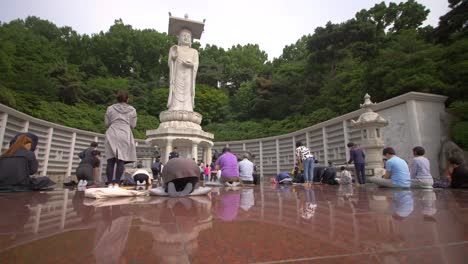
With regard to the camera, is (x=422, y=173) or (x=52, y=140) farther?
(x=52, y=140)

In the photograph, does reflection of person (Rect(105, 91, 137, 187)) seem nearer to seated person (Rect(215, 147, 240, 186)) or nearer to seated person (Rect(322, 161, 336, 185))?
seated person (Rect(215, 147, 240, 186))

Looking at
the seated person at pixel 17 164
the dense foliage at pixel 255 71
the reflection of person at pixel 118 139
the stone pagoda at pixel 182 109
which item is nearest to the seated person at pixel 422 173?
the dense foliage at pixel 255 71

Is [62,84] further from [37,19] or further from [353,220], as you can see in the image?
[353,220]

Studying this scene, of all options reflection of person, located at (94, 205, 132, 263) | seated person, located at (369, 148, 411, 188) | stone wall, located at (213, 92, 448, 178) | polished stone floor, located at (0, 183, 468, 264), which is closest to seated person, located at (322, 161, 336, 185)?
stone wall, located at (213, 92, 448, 178)

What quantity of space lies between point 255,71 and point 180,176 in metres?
30.9

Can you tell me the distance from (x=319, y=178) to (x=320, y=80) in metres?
12.9

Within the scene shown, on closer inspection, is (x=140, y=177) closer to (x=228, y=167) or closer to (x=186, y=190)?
(x=228, y=167)

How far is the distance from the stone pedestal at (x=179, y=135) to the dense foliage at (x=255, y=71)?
6103mm

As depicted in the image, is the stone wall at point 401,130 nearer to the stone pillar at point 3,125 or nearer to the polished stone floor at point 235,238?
the polished stone floor at point 235,238

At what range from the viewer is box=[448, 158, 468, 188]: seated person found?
5.41 meters

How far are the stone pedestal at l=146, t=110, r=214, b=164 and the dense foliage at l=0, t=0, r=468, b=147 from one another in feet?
20.0

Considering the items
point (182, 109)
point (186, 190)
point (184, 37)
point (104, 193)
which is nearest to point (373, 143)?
point (186, 190)

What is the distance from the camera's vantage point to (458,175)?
5480mm

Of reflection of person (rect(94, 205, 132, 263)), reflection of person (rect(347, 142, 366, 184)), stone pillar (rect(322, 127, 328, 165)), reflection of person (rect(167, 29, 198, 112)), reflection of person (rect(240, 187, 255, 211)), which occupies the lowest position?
reflection of person (rect(94, 205, 132, 263))
